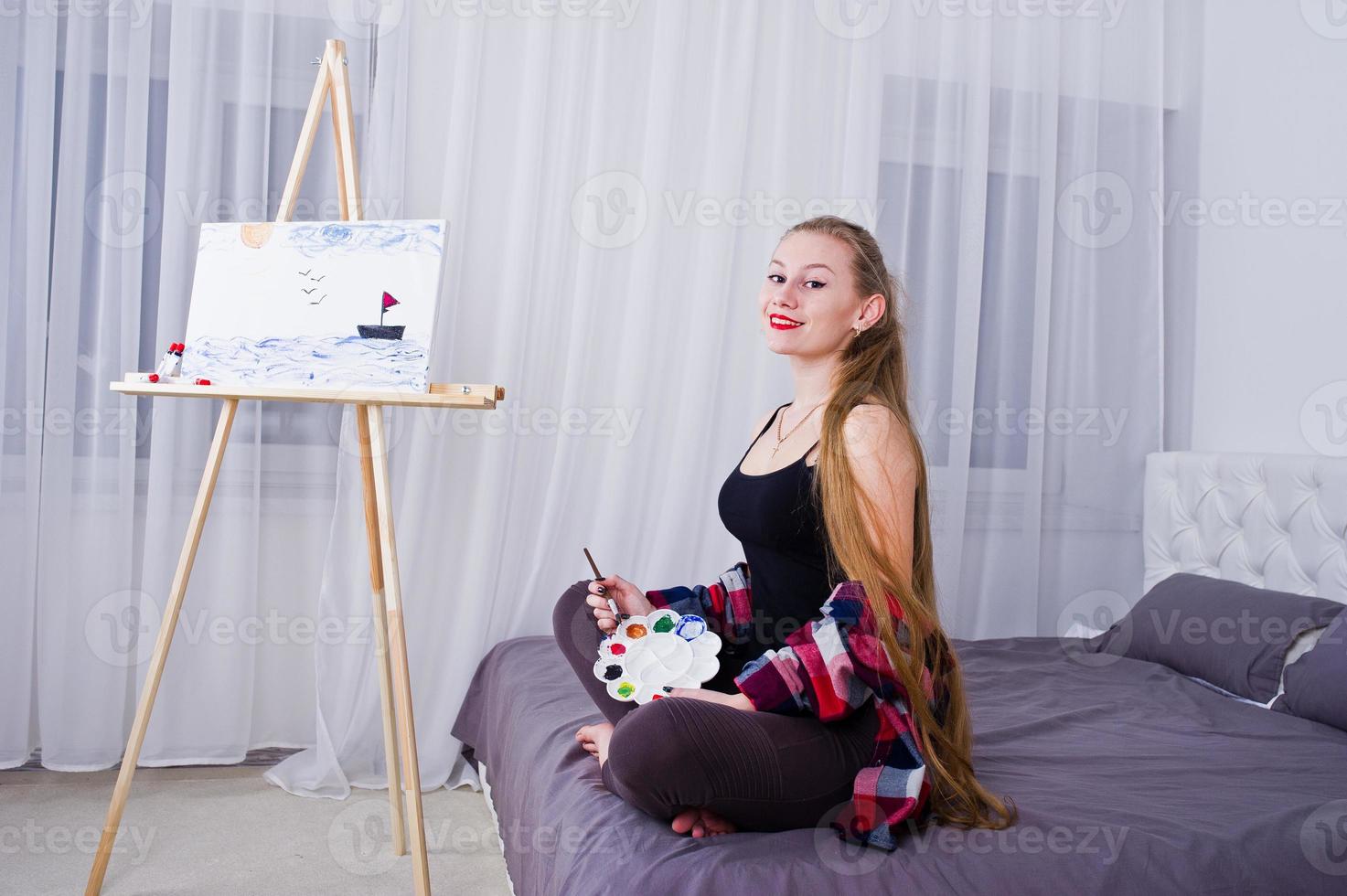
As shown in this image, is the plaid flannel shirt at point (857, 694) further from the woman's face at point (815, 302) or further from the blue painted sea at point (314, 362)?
the blue painted sea at point (314, 362)

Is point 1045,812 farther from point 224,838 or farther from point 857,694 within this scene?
point 224,838

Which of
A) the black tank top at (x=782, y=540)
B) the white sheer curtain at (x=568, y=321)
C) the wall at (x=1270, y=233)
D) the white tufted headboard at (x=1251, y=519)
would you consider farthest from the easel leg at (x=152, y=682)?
the wall at (x=1270, y=233)

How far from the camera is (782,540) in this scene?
5.87ft

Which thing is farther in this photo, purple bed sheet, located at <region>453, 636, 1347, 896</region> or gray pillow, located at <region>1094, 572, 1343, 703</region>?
gray pillow, located at <region>1094, 572, 1343, 703</region>

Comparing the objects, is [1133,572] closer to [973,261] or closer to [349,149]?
[973,261]

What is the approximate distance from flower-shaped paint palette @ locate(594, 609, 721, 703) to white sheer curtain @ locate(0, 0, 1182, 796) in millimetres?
1146

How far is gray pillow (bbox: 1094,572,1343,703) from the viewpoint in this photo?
8.12 ft

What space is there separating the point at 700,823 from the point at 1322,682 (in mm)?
1559

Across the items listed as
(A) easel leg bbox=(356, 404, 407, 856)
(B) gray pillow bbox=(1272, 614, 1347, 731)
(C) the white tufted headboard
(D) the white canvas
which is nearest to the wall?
(C) the white tufted headboard

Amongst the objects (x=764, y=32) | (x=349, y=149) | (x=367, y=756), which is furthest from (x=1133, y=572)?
(x=349, y=149)

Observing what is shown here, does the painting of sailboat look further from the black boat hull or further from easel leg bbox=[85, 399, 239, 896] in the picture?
easel leg bbox=[85, 399, 239, 896]

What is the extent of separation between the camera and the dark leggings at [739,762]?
56.0 inches

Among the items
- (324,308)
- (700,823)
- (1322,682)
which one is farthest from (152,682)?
(1322,682)

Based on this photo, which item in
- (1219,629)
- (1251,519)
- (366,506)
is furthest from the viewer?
(1251,519)
